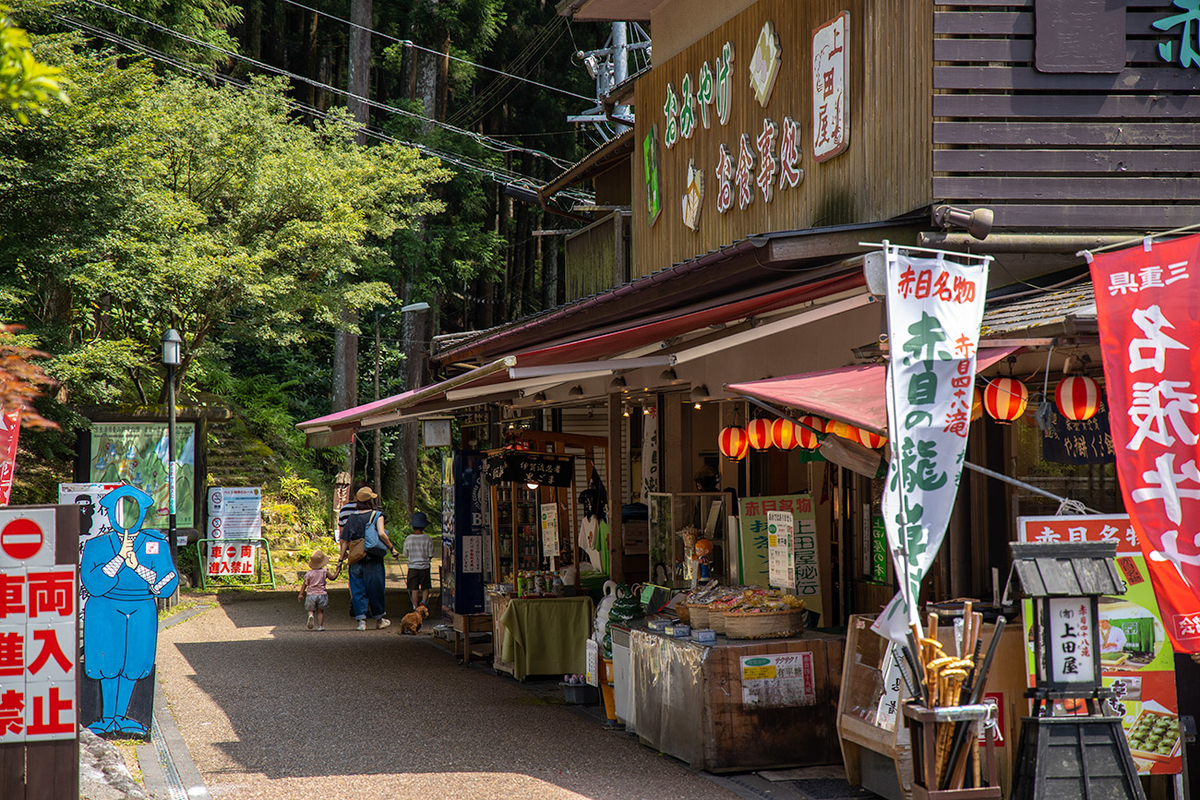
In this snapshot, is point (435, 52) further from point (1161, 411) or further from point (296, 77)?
point (1161, 411)

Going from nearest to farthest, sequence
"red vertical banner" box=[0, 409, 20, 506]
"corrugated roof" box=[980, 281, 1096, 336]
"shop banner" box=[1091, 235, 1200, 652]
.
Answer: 1. "shop banner" box=[1091, 235, 1200, 652]
2. "corrugated roof" box=[980, 281, 1096, 336]
3. "red vertical banner" box=[0, 409, 20, 506]

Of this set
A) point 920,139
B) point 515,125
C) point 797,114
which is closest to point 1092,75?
point 920,139

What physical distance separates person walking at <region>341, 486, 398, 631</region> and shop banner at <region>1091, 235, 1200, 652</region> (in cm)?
1213

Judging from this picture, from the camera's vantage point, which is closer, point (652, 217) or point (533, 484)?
point (533, 484)

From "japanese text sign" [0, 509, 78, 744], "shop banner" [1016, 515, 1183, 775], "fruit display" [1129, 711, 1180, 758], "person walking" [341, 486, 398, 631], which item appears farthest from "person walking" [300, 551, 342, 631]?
Result: "fruit display" [1129, 711, 1180, 758]

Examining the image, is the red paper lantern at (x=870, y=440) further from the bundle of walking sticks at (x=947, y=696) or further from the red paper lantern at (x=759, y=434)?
the red paper lantern at (x=759, y=434)

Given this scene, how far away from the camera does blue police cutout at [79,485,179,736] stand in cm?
884

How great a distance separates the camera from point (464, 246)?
1216 inches

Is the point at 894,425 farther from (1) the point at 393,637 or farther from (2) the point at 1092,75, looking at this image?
(1) the point at 393,637

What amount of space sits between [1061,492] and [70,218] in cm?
1404

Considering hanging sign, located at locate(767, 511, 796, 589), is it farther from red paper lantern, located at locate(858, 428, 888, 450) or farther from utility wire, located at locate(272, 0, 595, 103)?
utility wire, located at locate(272, 0, 595, 103)

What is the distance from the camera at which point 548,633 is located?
38.2ft

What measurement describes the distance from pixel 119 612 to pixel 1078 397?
→ 7.05 metres

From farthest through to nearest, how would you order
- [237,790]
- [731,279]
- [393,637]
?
[393,637] → [731,279] → [237,790]
